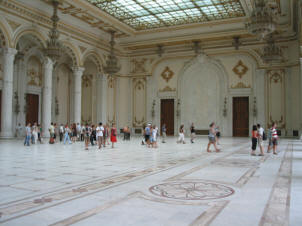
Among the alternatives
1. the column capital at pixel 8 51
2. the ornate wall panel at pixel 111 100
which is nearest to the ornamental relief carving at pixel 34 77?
the column capital at pixel 8 51

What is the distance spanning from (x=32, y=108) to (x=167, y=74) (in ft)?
37.3

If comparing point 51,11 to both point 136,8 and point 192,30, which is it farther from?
point 192,30

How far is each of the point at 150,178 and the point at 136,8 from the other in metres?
17.0

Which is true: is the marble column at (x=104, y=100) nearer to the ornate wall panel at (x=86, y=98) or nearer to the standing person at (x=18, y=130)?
the ornate wall panel at (x=86, y=98)

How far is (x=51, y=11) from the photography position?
63.8ft

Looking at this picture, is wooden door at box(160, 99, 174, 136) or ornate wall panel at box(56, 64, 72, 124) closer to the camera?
ornate wall panel at box(56, 64, 72, 124)

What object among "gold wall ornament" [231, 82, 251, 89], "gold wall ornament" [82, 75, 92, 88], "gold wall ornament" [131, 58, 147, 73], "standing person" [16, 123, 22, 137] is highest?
"gold wall ornament" [131, 58, 147, 73]

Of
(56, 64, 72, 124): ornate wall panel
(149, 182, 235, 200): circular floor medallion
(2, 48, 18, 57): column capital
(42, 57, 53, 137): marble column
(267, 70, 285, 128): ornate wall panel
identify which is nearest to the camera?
(149, 182, 235, 200): circular floor medallion

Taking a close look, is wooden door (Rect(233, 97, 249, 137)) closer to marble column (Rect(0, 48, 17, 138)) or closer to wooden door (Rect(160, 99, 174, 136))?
wooden door (Rect(160, 99, 174, 136))

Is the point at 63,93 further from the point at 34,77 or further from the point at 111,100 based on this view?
the point at 111,100

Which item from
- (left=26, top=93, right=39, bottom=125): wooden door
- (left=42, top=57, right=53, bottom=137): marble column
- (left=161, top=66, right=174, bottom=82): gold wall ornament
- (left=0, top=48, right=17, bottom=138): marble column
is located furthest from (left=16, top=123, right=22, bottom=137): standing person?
(left=161, top=66, right=174, bottom=82): gold wall ornament

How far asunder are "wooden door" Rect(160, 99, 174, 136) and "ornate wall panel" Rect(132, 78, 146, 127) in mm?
1649

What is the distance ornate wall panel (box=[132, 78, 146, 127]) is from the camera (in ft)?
89.0

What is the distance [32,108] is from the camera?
2262 cm
